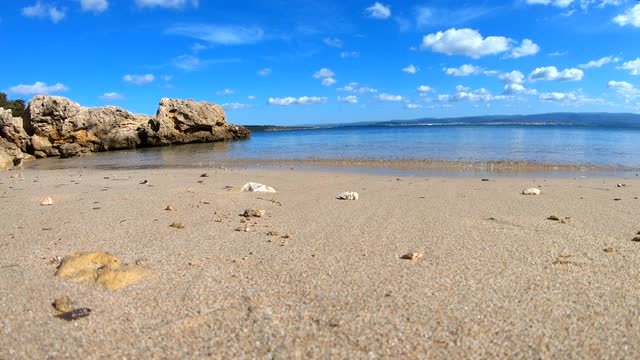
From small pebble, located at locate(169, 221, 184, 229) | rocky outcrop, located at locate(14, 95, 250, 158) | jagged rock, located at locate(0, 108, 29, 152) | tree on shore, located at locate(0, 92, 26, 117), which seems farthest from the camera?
tree on shore, located at locate(0, 92, 26, 117)

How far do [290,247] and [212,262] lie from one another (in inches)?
31.1

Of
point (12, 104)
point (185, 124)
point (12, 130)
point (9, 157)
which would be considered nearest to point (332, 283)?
point (9, 157)

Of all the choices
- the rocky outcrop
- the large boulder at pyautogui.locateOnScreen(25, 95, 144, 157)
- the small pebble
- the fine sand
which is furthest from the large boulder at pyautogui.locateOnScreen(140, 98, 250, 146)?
the small pebble

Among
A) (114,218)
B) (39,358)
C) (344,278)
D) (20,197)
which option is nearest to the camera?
(39,358)

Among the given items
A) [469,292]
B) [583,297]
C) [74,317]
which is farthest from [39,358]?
[583,297]

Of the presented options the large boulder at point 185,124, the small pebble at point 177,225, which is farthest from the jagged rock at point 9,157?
the small pebble at point 177,225

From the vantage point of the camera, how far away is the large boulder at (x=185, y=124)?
31.5m

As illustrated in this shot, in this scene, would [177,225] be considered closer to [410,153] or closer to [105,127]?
[410,153]

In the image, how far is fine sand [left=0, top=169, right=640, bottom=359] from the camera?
91.4 inches

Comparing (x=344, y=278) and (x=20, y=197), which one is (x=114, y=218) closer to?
(x=20, y=197)

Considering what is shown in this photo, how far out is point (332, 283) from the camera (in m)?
3.16

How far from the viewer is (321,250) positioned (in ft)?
13.1

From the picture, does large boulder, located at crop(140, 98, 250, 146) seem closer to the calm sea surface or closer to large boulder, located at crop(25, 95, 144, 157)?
large boulder, located at crop(25, 95, 144, 157)

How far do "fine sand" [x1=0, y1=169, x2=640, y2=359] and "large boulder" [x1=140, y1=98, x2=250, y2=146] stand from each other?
2692 centimetres
